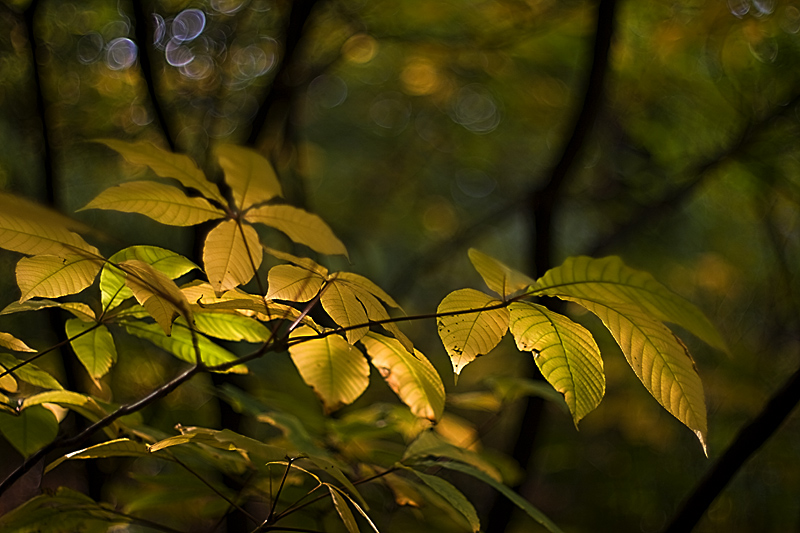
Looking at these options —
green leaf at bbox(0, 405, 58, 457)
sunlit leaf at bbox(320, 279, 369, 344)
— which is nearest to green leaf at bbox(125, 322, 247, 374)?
green leaf at bbox(0, 405, 58, 457)

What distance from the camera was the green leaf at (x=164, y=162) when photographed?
531 mm

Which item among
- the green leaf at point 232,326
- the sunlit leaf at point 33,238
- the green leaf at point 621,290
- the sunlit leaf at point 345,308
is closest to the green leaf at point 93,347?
the green leaf at point 232,326

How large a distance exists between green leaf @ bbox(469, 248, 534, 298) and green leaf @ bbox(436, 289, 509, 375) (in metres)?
0.01

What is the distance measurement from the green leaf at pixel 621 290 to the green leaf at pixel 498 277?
0.07 ft

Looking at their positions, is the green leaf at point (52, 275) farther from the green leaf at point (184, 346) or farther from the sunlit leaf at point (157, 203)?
the green leaf at point (184, 346)

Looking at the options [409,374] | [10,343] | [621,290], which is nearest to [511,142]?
[409,374]

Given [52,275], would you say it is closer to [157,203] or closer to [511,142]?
[157,203]

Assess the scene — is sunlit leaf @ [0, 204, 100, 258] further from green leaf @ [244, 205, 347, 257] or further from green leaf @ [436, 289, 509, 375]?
green leaf @ [436, 289, 509, 375]

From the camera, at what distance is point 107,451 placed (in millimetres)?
587

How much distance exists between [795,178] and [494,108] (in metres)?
1.33

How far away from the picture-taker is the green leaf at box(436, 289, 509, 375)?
1.82 feet

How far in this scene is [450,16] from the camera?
7.02ft

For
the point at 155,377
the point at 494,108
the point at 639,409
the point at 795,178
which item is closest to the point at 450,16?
the point at 494,108

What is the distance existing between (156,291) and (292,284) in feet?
0.47
